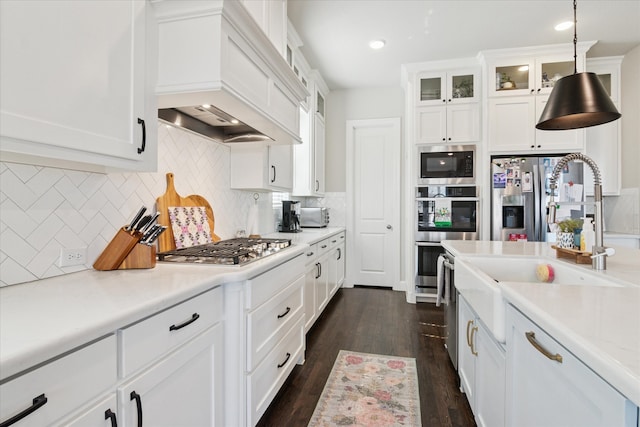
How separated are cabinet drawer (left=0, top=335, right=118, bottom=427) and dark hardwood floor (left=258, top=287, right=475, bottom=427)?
3.97ft

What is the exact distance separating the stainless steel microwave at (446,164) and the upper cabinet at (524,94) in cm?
28

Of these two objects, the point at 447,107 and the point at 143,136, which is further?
the point at 447,107

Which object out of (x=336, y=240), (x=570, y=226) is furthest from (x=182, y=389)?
(x=336, y=240)

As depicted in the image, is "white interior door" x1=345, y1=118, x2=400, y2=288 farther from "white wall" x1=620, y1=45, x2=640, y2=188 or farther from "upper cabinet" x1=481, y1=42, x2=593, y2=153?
"white wall" x1=620, y1=45, x2=640, y2=188

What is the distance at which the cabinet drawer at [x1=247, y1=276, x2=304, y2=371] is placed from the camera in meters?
1.53

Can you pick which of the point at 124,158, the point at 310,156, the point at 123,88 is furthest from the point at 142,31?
the point at 310,156

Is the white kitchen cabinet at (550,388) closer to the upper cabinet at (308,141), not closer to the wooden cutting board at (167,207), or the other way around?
the wooden cutting board at (167,207)

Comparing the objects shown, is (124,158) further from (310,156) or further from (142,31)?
(310,156)

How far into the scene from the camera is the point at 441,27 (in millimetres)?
3146

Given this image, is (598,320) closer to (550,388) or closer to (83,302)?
(550,388)

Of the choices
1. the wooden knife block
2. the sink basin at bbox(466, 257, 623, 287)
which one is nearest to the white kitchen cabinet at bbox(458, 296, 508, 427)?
the sink basin at bbox(466, 257, 623, 287)

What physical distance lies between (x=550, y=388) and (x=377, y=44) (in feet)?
11.4

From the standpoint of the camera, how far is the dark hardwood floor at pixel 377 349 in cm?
186

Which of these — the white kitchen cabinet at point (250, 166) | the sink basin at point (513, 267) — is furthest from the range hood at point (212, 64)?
the sink basin at point (513, 267)
